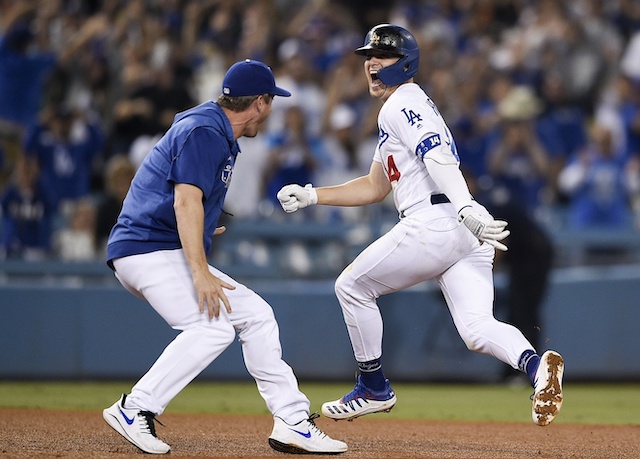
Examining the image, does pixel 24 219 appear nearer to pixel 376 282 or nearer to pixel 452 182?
pixel 376 282

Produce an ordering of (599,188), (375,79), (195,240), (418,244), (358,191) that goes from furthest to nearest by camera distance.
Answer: (599,188) < (358,191) < (375,79) < (418,244) < (195,240)

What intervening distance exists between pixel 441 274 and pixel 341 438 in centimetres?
116

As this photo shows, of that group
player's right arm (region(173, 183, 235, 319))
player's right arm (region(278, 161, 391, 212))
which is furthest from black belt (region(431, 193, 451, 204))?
player's right arm (region(173, 183, 235, 319))

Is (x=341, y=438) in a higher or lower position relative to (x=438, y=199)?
lower

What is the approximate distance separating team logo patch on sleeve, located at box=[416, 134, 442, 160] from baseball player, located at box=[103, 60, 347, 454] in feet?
2.49

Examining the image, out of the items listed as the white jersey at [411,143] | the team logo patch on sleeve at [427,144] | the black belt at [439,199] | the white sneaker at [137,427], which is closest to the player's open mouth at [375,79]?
the white jersey at [411,143]

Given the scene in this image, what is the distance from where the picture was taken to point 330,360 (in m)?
10.3

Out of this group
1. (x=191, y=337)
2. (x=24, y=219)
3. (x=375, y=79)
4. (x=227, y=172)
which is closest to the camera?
(x=191, y=337)

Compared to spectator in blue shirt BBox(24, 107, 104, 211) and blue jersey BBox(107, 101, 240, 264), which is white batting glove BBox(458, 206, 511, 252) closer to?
blue jersey BBox(107, 101, 240, 264)

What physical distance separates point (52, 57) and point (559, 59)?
19.2 ft

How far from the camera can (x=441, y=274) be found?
18.7 ft

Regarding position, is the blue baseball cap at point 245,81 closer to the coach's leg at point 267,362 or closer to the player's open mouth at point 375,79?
the player's open mouth at point 375,79

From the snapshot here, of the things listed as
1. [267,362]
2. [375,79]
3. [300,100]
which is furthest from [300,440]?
[300,100]

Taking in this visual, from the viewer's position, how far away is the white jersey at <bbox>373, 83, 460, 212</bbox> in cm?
535
